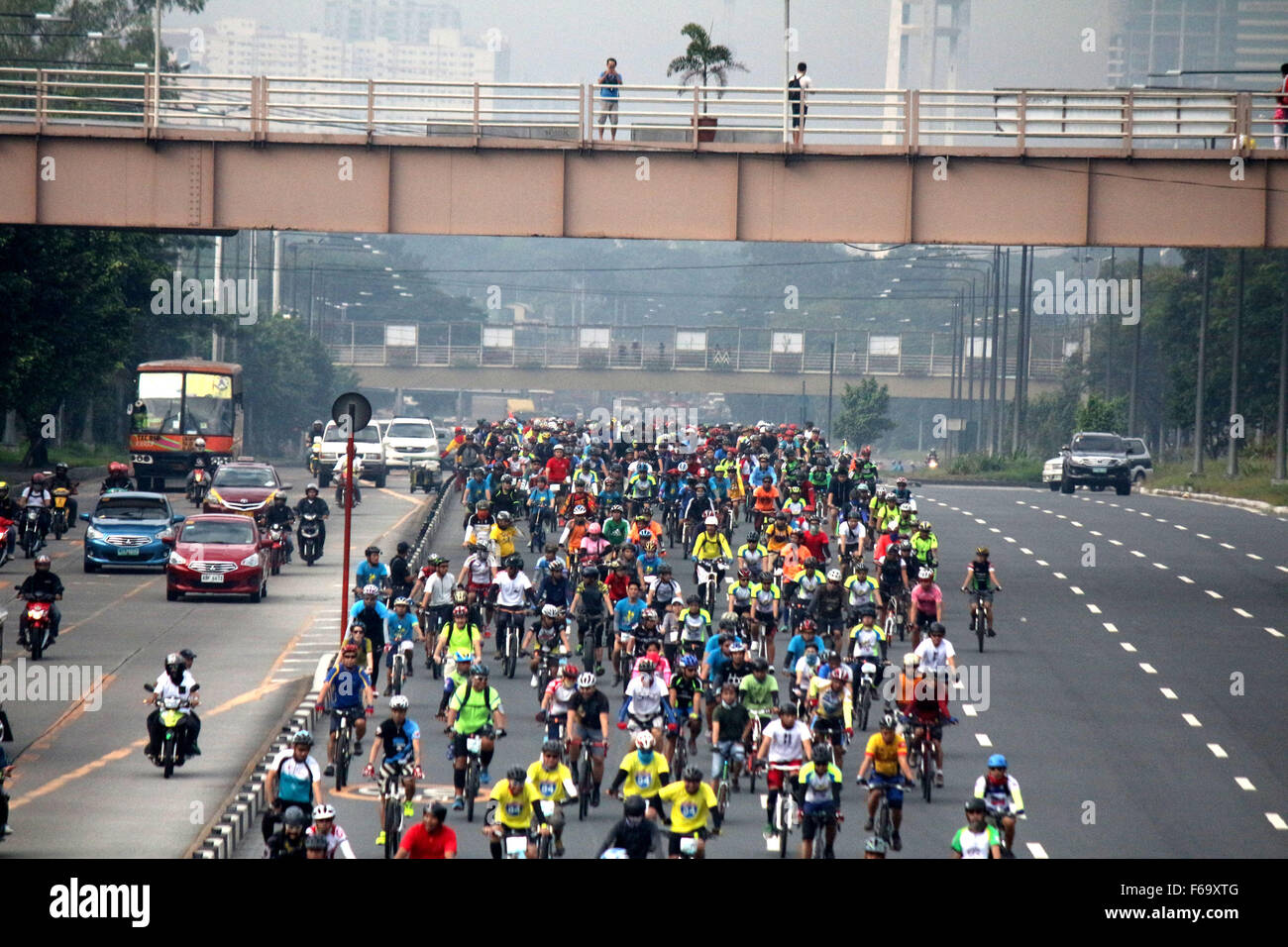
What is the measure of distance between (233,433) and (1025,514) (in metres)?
23.4

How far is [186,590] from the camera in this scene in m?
35.3

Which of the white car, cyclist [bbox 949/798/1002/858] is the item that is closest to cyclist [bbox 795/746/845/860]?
cyclist [bbox 949/798/1002/858]

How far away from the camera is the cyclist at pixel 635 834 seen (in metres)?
14.9

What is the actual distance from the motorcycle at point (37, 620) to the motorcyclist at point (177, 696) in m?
6.86

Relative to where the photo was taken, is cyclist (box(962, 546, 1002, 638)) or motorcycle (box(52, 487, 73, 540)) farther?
motorcycle (box(52, 487, 73, 540))

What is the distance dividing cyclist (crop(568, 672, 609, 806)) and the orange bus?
40.1 m

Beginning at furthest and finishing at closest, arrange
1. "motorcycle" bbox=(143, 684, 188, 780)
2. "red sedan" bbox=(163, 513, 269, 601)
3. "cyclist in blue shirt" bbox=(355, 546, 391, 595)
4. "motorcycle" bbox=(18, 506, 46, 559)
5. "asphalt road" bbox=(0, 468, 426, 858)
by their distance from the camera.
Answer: "motorcycle" bbox=(18, 506, 46, 559) < "red sedan" bbox=(163, 513, 269, 601) < "cyclist in blue shirt" bbox=(355, 546, 391, 595) < "motorcycle" bbox=(143, 684, 188, 780) < "asphalt road" bbox=(0, 468, 426, 858)

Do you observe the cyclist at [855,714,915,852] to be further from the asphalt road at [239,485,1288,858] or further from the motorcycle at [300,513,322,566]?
the motorcycle at [300,513,322,566]

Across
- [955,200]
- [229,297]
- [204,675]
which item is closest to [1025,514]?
[955,200]

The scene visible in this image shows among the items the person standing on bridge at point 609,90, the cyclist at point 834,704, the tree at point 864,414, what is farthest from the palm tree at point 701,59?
the tree at point 864,414

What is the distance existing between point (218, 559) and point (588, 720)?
1654cm

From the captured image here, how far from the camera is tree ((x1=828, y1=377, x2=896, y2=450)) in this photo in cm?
9819

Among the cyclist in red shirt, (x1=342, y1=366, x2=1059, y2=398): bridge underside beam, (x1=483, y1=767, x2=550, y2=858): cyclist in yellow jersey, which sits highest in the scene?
(x1=342, y1=366, x2=1059, y2=398): bridge underside beam
